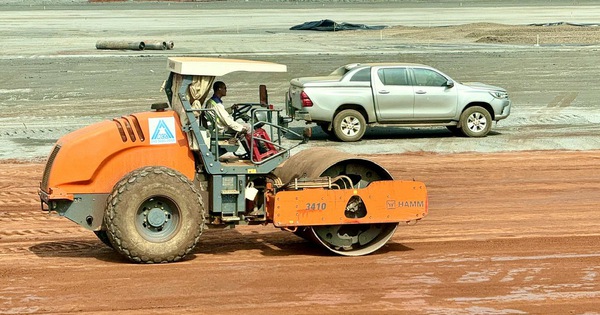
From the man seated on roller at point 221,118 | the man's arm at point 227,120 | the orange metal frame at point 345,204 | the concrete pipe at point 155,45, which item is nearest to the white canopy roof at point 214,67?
the man seated on roller at point 221,118

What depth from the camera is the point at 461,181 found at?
18391mm

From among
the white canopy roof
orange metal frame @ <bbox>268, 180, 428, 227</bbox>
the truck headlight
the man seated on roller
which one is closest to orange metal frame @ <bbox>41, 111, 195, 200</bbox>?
the man seated on roller

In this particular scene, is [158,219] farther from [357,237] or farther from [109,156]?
[357,237]

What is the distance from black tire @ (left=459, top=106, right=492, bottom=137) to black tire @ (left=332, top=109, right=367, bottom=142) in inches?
89.8

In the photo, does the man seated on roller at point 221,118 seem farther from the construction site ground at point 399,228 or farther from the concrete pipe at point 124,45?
the concrete pipe at point 124,45

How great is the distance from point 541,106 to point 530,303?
64.1 ft

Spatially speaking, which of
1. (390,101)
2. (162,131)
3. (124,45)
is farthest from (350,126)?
(124,45)

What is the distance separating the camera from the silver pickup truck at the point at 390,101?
2391 cm

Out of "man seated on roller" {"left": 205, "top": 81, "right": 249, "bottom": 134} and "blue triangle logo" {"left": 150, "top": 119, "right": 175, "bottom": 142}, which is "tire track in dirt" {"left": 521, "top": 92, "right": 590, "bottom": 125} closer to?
"man seated on roller" {"left": 205, "top": 81, "right": 249, "bottom": 134}

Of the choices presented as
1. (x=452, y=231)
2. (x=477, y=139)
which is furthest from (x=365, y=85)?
(x=452, y=231)

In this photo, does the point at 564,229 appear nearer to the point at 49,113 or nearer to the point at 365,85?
the point at 365,85

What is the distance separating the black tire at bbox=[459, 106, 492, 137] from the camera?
24.4 meters

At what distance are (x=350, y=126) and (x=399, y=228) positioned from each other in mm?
9952

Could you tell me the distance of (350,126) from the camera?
24000 mm
